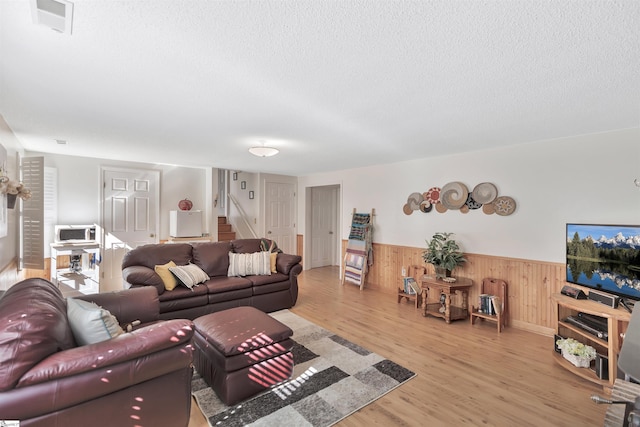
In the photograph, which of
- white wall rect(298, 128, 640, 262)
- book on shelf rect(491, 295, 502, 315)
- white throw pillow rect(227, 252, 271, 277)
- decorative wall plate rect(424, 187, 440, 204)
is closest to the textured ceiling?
white wall rect(298, 128, 640, 262)

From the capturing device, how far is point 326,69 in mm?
1791

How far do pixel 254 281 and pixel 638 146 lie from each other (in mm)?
4462

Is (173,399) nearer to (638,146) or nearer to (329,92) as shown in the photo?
(329,92)

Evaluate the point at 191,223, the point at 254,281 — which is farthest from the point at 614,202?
the point at 191,223

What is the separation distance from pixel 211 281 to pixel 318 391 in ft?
7.10

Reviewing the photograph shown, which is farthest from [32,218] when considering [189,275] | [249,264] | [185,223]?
[249,264]

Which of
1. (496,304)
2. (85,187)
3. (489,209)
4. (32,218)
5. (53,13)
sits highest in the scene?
(53,13)

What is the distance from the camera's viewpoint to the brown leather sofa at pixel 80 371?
1.27 m

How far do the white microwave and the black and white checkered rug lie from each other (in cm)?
359

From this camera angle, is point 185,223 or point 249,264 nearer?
point 249,264

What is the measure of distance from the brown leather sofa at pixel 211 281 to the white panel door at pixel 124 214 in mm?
1965

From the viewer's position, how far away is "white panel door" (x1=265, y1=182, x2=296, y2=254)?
6715 mm

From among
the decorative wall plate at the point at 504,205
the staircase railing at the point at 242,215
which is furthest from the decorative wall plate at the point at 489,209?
the staircase railing at the point at 242,215

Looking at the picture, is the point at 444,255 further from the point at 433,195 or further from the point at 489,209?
the point at 433,195
